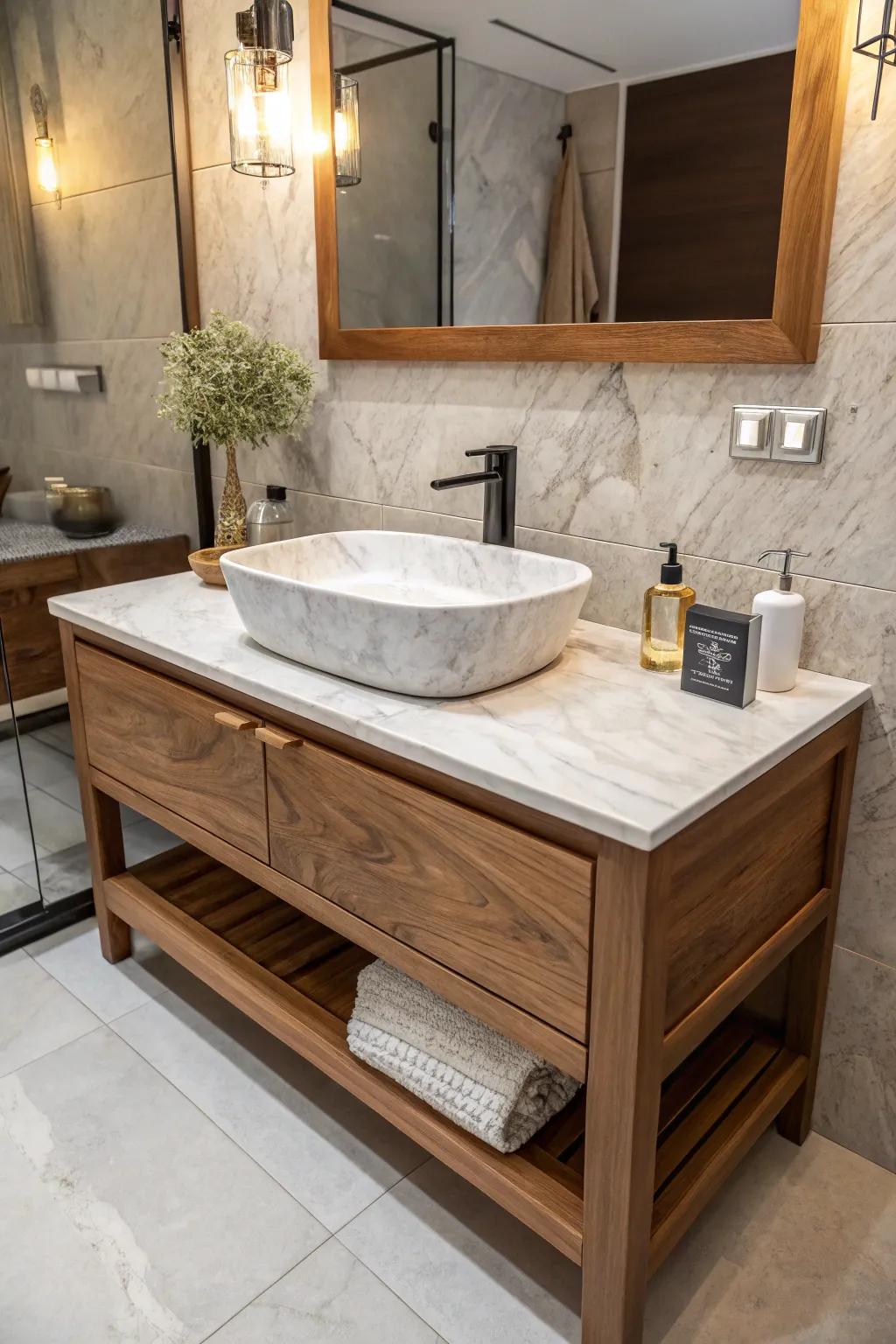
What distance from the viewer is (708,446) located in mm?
1494

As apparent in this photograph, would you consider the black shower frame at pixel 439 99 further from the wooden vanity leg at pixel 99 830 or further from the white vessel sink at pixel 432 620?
the wooden vanity leg at pixel 99 830

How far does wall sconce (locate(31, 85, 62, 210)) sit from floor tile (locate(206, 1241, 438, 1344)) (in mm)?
2053

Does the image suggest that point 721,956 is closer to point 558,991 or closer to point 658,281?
point 558,991

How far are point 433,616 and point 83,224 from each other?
1.48m

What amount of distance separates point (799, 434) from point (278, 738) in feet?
2.80

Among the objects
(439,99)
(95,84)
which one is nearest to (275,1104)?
(439,99)

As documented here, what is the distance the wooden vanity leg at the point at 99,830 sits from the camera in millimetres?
1928

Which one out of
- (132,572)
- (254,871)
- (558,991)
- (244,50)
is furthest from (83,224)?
(558,991)

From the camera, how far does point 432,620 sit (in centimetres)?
124

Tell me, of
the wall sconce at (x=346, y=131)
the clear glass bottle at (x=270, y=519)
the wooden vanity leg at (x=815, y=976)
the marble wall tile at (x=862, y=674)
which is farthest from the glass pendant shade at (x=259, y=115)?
the wooden vanity leg at (x=815, y=976)

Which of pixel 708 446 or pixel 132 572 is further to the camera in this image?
pixel 132 572

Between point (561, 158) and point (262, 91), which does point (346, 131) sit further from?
point (561, 158)

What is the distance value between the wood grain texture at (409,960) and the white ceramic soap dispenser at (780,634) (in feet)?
→ 1.82

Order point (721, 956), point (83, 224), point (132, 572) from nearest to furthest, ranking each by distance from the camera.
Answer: point (721, 956) < point (83, 224) < point (132, 572)
